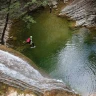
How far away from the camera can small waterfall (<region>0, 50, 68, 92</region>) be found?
1428 centimetres

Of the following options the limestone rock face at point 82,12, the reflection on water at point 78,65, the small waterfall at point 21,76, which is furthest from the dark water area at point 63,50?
the small waterfall at point 21,76

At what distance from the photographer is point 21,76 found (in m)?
15.6

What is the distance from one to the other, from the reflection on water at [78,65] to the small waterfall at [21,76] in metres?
3.13

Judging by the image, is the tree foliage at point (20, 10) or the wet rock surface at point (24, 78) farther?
the tree foliage at point (20, 10)

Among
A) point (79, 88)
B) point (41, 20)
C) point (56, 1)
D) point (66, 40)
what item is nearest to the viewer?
point (79, 88)

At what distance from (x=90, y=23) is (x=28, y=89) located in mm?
17321

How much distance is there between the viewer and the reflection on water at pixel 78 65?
19688 mm

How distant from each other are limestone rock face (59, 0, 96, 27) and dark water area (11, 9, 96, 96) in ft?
3.62

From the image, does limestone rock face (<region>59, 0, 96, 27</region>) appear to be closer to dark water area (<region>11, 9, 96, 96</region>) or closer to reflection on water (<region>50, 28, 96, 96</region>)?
dark water area (<region>11, 9, 96, 96</region>)

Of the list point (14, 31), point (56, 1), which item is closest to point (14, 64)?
point (14, 31)

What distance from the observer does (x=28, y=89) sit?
45.3 feet

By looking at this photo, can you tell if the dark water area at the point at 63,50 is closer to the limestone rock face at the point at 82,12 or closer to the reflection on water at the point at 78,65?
the reflection on water at the point at 78,65

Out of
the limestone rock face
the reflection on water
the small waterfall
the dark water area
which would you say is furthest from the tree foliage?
the small waterfall

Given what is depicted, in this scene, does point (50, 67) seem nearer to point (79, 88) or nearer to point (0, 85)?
point (79, 88)
